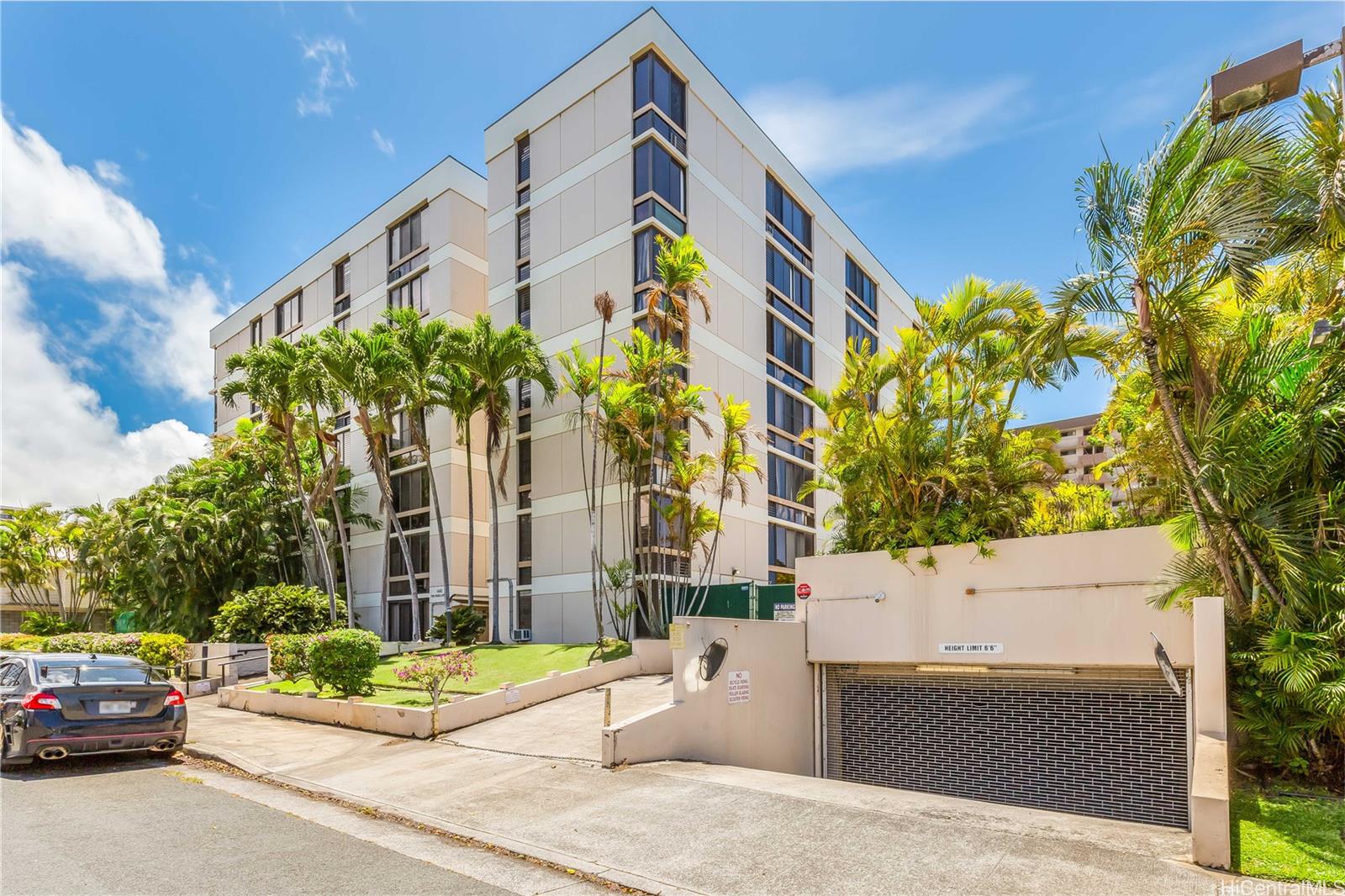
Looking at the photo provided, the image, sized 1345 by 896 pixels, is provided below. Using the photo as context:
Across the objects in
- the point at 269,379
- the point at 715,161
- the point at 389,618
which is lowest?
the point at 389,618

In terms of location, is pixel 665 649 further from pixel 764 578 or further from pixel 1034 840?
pixel 1034 840

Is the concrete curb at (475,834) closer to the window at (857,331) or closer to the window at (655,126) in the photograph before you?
the window at (655,126)

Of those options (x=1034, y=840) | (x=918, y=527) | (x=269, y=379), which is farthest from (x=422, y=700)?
(x=269, y=379)

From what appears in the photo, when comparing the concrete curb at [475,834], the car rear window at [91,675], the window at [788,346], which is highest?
the window at [788,346]

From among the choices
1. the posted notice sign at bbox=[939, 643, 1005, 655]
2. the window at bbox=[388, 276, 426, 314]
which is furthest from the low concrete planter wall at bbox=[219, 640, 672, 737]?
the window at bbox=[388, 276, 426, 314]

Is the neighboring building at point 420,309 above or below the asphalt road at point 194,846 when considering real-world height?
above

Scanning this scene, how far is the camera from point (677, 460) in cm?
2412

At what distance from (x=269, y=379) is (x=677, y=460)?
14993 millimetres

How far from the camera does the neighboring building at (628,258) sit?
28.3m

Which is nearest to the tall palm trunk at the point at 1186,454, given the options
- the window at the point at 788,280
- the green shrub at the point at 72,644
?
the window at the point at 788,280

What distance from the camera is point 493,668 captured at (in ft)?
69.7

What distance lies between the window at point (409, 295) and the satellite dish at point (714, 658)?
26.0 m

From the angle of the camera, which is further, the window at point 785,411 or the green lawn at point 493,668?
the window at point 785,411

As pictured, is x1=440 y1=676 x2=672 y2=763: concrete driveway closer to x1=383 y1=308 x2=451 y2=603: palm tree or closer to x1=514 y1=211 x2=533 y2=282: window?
x1=383 y1=308 x2=451 y2=603: palm tree
